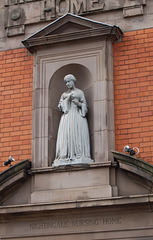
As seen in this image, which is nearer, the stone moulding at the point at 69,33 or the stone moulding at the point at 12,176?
the stone moulding at the point at 12,176

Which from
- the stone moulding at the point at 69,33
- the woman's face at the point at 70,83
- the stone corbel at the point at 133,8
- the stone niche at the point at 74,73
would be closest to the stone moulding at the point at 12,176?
the stone niche at the point at 74,73

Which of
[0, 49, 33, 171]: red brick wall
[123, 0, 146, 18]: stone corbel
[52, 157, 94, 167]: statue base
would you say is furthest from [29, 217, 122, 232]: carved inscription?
[123, 0, 146, 18]: stone corbel

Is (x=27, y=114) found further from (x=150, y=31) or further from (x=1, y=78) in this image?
(x=150, y=31)

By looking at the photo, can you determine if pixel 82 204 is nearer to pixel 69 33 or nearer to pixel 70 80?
pixel 70 80

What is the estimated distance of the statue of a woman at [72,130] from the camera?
39.8 feet

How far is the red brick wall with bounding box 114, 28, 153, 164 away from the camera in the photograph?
12047 millimetres

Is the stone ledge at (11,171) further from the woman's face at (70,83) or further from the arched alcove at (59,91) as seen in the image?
the woman's face at (70,83)

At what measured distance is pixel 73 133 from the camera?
482 inches

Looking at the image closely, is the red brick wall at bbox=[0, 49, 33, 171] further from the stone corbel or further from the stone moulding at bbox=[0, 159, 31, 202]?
the stone corbel

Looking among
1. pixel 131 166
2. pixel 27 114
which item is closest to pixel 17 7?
pixel 27 114

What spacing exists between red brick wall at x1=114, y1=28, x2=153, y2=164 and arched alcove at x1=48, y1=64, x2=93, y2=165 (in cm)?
64

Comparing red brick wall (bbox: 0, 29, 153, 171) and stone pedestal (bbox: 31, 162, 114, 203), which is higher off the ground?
red brick wall (bbox: 0, 29, 153, 171)

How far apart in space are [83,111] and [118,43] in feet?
5.76

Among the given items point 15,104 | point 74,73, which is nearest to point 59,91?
point 74,73
